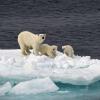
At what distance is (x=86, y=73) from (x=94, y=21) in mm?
16712

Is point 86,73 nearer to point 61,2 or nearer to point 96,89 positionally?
point 96,89

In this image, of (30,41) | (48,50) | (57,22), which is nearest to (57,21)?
(57,22)

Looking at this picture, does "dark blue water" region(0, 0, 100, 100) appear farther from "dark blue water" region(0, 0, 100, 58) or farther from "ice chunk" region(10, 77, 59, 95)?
"ice chunk" region(10, 77, 59, 95)

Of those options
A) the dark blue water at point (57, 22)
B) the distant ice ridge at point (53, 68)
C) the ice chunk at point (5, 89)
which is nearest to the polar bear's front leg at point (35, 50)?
the distant ice ridge at point (53, 68)

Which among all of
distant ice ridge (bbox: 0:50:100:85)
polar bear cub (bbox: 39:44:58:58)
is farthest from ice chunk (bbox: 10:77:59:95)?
polar bear cub (bbox: 39:44:58:58)

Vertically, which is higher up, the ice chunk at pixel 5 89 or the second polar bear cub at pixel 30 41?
the second polar bear cub at pixel 30 41

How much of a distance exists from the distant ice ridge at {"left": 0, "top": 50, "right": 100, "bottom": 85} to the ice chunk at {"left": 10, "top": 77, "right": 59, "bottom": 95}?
190 millimetres

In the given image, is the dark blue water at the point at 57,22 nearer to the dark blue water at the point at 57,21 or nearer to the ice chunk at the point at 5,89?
the dark blue water at the point at 57,21

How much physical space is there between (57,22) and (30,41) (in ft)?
50.1

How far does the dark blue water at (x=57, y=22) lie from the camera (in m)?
25.1

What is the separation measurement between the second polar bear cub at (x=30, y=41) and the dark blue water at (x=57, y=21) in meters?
7.64

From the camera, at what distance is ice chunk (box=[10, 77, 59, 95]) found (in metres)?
12.6

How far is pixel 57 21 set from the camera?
29844mm

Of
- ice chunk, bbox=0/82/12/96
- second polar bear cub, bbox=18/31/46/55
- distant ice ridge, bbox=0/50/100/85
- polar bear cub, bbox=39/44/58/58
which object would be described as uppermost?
second polar bear cub, bbox=18/31/46/55
